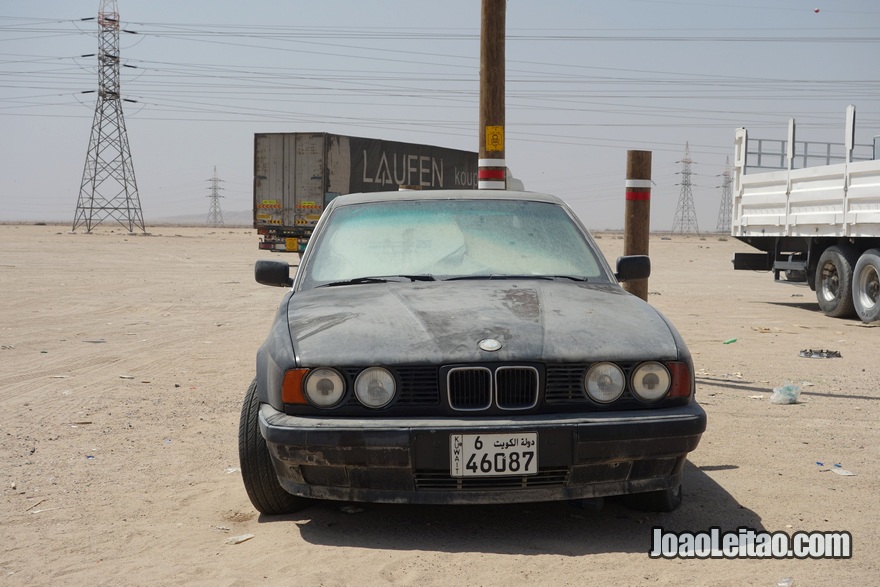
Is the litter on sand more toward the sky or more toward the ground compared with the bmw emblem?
more toward the ground

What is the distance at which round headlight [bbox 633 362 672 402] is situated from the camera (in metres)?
3.90

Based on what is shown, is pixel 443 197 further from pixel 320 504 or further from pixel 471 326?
pixel 320 504

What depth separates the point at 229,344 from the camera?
34.7 ft

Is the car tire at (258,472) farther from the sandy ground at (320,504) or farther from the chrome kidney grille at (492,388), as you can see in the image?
the chrome kidney grille at (492,388)

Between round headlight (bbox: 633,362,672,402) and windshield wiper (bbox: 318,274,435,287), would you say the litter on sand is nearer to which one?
windshield wiper (bbox: 318,274,435,287)

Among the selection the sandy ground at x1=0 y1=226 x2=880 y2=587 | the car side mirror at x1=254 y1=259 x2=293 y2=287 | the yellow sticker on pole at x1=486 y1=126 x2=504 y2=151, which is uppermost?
the yellow sticker on pole at x1=486 y1=126 x2=504 y2=151

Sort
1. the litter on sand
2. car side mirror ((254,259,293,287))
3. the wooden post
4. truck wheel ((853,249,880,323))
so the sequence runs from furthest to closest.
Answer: truck wheel ((853,249,880,323)), the litter on sand, the wooden post, car side mirror ((254,259,293,287))

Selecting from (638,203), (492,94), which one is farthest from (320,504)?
(492,94)

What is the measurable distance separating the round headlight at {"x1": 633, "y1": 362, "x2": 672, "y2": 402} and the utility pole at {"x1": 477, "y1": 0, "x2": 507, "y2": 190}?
17.0 ft

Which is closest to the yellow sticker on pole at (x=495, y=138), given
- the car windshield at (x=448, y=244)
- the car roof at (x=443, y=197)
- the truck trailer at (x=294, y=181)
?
the car roof at (x=443, y=197)

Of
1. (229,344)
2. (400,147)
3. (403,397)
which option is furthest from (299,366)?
(400,147)

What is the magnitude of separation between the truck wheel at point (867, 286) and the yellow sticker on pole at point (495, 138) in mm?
7137

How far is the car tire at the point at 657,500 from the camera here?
4273mm

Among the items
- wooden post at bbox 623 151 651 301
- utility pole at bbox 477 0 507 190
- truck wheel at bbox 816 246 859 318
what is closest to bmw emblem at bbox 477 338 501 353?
wooden post at bbox 623 151 651 301
